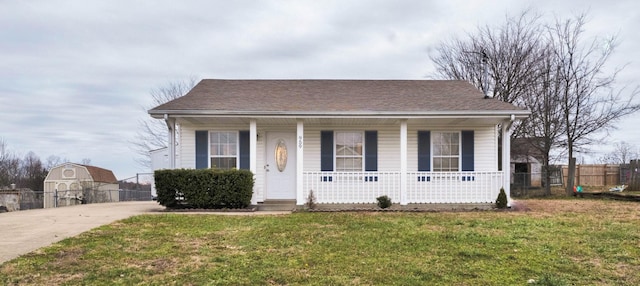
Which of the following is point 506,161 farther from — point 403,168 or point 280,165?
point 280,165

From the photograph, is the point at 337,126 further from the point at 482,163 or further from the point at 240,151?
the point at 482,163

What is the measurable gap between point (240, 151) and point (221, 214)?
8.38ft

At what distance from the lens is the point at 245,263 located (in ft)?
16.8

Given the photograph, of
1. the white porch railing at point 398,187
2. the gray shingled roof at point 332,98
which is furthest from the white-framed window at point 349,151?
the gray shingled roof at point 332,98

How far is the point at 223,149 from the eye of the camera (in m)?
12.1

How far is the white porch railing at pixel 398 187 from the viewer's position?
11.3m

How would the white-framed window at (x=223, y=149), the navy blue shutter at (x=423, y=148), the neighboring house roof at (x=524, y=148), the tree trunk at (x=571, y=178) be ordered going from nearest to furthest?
the white-framed window at (x=223, y=149), the navy blue shutter at (x=423, y=148), the tree trunk at (x=571, y=178), the neighboring house roof at (x=524, y=148)

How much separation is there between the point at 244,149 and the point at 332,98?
2840 millimetres

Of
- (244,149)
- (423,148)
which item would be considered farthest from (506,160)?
(244,149)

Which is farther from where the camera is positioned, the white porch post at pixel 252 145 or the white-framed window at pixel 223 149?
the white-framed window at pixel 223 149

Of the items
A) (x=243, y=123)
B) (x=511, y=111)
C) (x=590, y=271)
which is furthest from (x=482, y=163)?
(x=590, y=271)

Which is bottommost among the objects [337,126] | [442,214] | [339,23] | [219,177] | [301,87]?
[442,214]

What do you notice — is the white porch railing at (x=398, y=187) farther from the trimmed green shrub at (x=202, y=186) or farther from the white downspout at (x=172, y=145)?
the white downspout at (x=172, y=145)

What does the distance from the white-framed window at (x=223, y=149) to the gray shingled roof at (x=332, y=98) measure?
1.01 m
